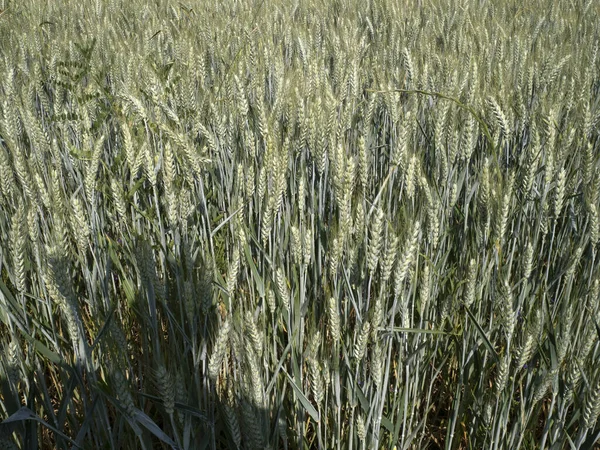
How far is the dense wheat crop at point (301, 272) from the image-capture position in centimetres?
87

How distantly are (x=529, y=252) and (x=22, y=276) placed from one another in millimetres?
808

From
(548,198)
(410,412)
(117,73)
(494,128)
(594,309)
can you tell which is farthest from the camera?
(117,73)

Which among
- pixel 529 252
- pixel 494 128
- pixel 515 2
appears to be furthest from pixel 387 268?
pixel 515 2

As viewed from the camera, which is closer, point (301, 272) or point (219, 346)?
point (219, 346)

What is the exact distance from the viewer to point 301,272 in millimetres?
963

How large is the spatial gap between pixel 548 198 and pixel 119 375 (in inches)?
39.5

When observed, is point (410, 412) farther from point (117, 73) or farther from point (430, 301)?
point (117, 73)

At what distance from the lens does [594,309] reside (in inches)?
36.5

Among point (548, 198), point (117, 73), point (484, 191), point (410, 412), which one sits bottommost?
point (410, 412)

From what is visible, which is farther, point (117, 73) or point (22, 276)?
point (117, 73)

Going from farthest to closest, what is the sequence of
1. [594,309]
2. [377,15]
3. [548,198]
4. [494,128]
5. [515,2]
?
[515,2], [377,15], [494,128], [548,198], [594,309]

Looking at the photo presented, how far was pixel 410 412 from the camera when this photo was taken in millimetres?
1121

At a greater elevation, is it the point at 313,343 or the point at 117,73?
the point at 117,73

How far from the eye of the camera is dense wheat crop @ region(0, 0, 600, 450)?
0.87 m
